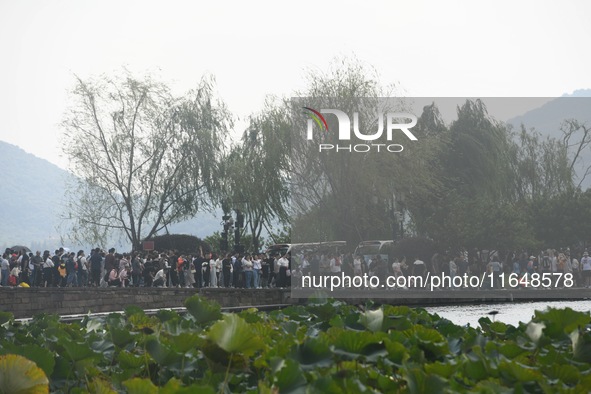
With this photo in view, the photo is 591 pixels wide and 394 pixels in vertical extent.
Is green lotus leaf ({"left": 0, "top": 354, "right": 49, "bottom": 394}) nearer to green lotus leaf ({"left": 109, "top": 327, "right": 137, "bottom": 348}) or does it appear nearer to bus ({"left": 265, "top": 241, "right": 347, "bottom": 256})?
green lotus leaf ({"left": 109, "top": 327, "right": 137, "bottom": 348})

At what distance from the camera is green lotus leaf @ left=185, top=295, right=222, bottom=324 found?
19.1 feet

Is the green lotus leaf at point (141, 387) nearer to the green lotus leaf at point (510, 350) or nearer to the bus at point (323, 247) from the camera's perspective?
the green lotus leaf at point (510, 350)

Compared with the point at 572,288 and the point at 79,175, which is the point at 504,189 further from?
the point at 79,175

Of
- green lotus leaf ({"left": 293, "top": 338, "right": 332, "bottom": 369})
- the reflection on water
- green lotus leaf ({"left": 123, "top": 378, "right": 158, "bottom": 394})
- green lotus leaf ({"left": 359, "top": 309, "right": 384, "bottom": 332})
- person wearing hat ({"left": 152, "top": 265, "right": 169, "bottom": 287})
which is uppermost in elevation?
person wearing hat ({"left": 152, "top": 265, "right": 169, "bottom": 287})

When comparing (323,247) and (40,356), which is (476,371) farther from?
(323,247)

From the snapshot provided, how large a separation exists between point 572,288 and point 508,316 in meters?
12.1

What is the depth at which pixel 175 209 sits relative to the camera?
53469 mm

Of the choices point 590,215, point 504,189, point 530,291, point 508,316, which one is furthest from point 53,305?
point 590,215

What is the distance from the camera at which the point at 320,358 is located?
3994 millimetres

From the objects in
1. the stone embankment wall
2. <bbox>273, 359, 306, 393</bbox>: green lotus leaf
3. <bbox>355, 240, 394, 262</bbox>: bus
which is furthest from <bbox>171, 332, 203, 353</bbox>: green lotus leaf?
<bbox>355, 240, 394, 262</bbox>: bus

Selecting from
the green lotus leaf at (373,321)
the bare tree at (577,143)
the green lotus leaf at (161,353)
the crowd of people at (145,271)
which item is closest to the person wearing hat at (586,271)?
the crowd of people at (145,271)

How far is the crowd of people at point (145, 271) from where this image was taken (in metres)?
38.0

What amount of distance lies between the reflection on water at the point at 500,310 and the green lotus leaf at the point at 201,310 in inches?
822
